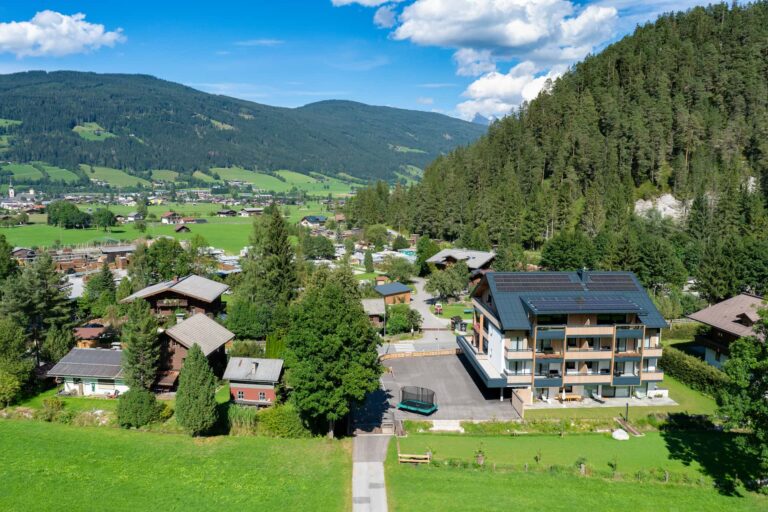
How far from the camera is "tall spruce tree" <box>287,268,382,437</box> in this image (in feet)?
99.0

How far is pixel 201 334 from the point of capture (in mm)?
42375

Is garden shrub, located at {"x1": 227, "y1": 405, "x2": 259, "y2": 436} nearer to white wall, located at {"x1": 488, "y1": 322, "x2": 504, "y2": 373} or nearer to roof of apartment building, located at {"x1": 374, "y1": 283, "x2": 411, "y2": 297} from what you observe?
white wall, located at {"x1": 488, "y1": 322, "x2": 504, "y2": 373}

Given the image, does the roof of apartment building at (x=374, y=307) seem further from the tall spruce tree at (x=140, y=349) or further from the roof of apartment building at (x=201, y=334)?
the tall spruce tree at (x=140, y=349)

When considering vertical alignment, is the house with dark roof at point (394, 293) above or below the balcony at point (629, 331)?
below

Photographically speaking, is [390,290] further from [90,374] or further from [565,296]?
[90,374]

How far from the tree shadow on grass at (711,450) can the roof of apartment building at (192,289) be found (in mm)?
44913

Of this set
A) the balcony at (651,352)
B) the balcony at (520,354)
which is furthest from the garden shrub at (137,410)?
the balcony at (651,352)

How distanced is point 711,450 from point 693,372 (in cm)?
1142

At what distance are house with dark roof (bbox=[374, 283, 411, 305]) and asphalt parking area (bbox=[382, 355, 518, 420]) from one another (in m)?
21.2

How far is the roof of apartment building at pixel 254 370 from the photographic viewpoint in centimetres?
3662

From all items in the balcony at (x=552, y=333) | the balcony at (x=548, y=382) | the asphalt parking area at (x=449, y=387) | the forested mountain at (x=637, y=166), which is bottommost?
the asphalt parking area at (x=449, y=387)

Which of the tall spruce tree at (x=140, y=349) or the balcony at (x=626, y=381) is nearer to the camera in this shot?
the tall spruce tree at (x=140, y=349)

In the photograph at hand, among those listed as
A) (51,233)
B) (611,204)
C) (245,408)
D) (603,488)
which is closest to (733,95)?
(611,204)

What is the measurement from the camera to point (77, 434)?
32250mm
